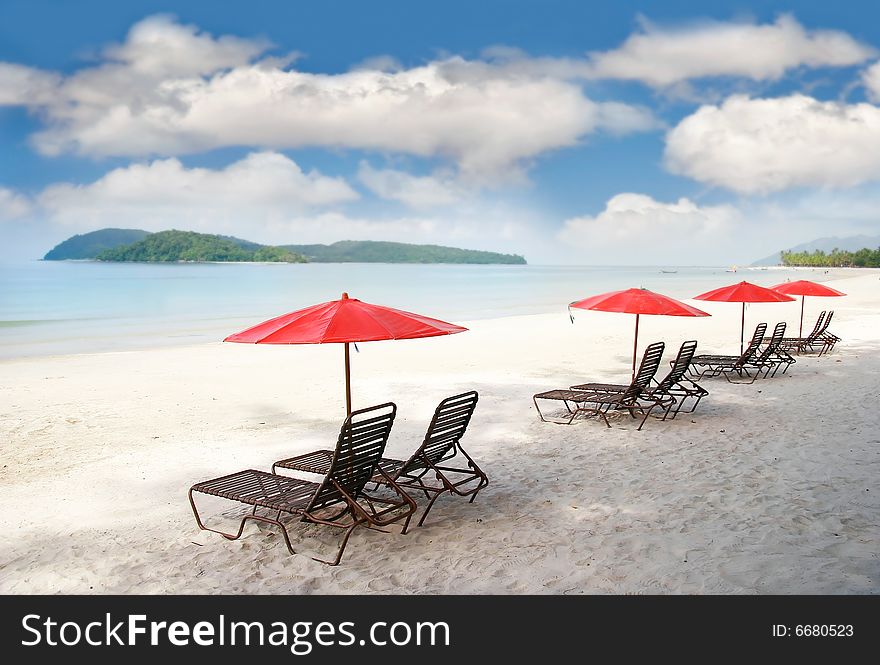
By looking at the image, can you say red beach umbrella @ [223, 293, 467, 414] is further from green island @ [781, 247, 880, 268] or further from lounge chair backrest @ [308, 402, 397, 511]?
green island @ [781, 247, 880, 268]

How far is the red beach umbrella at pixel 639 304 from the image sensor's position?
9406 millimetres

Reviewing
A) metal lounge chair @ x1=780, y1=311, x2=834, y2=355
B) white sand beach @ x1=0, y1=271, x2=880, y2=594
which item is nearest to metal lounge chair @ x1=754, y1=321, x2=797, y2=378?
white sand beach @ x1=0, y1=271, x2=880, y2=594

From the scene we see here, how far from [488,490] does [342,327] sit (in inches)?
84.9

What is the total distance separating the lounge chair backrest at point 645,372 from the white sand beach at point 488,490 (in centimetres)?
39

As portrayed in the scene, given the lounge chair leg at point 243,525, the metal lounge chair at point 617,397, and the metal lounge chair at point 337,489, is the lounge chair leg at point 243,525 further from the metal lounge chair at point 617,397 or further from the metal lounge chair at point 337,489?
the metal lounge chair at point 617,397

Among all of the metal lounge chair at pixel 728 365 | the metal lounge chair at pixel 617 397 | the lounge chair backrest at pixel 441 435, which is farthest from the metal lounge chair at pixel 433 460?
the metal lounge chair at pixel 728 365

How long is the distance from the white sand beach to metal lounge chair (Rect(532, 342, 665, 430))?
262mm

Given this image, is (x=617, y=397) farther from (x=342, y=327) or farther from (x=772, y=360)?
(x=772, y=360)

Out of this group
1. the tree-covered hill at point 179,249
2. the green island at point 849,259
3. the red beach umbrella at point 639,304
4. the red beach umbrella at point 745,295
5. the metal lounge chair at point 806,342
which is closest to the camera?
the red beach umbrella at point 639,304

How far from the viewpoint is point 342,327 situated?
5480 mm

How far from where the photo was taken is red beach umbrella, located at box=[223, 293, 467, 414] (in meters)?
5.37

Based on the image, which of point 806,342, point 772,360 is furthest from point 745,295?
point 806,342

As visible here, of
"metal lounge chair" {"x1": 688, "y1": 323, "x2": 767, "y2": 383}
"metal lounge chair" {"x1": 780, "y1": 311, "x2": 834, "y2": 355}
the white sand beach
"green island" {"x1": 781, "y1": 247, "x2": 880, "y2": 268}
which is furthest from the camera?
"green island" {"x1": 781, "y1": 247, "x2": 880, "y2": 268}
